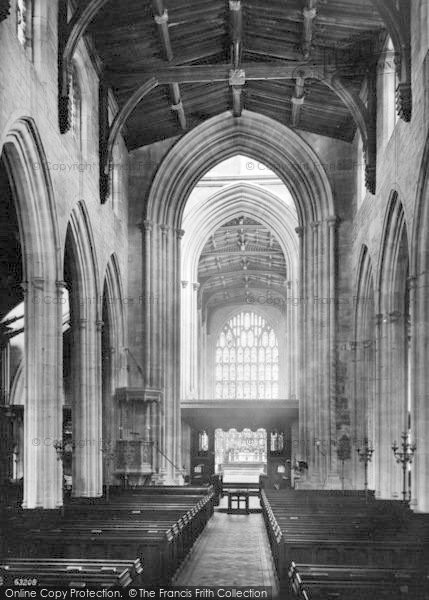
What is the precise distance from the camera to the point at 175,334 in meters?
26.1

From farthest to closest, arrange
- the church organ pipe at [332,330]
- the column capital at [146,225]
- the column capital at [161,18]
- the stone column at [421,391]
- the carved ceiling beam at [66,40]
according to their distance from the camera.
A: the column capital at [146,225] < the church organ pipe at [332,330] < the column capital at [161,18] < the carved ceiling beam at [66,40] < the stone column at [421,391]

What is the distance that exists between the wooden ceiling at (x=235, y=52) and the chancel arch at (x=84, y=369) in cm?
427

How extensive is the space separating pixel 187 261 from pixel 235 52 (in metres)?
14.6

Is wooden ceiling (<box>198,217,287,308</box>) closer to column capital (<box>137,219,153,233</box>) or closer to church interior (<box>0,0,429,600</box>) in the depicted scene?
church interior (<box>0,0,429,600</box>)

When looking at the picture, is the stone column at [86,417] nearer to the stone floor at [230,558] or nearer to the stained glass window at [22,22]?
the stone floor at [230,558]

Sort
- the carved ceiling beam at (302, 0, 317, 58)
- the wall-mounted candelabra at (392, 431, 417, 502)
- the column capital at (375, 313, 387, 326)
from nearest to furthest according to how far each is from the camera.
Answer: the wall-mounted candelabra at (392, 431, 417, 502) → the carved ceiling beam at (302, 0, 317, 58) → the column capital at (375, 313, 387, 326)

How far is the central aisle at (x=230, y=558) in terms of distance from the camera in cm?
1274

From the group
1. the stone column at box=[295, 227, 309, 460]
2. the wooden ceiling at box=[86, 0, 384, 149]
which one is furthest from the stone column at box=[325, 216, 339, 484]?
the wooden ceiling at box=[86, 0, 384, 149]

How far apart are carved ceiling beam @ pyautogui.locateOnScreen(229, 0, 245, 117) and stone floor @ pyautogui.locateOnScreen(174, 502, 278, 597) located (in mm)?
10468

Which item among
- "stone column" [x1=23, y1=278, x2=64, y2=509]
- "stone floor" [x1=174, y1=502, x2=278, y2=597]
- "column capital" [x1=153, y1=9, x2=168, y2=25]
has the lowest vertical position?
"stone floor" [x1=174, y1=502, x2=278, y2=597]

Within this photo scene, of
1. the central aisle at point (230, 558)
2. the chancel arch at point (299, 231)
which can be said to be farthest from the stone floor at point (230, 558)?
the chancel arch at point (299, 231)

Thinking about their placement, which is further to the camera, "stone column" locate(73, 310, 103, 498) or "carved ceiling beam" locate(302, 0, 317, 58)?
"stone column" locate(73, 310, 103, 498)

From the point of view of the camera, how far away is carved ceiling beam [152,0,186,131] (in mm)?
18266

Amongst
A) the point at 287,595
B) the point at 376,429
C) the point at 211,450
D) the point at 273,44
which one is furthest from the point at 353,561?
the point at 211,450
